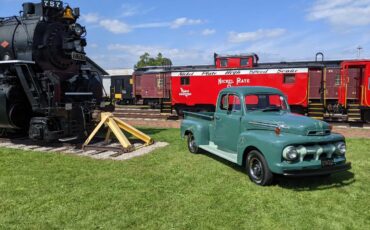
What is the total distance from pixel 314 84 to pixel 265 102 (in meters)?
14.4

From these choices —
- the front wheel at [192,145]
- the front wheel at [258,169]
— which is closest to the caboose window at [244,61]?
the front wheel at [192,145]

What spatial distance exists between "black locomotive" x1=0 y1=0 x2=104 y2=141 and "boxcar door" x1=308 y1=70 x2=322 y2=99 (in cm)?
1364

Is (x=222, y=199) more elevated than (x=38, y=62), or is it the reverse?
(x=38, y=62)

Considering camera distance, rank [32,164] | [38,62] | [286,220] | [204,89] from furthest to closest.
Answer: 1. [204,89]
2. [38,62]
3. [32,164]
4. [286,220]

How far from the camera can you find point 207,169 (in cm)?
853

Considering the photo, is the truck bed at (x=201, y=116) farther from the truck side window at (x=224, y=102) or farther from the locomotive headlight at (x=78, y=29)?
the locomotive headlight at (x=78, y=29)

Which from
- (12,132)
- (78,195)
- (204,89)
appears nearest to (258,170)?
(78,195)

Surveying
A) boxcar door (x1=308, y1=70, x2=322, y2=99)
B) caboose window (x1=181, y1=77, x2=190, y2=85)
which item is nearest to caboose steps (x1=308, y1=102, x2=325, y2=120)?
boxcar door (x1=308, y1=70, x2=322, y2=99)

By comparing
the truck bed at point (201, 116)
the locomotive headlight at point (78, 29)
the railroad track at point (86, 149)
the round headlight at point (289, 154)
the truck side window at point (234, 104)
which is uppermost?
the locomotive headlight at point (78, 29)

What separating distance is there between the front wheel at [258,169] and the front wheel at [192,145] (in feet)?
9.13

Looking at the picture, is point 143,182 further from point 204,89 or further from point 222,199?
point 204,89

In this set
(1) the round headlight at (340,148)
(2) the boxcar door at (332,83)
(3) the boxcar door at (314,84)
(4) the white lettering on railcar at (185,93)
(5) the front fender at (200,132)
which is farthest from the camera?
(4) the white lettering on railcar at (185,93)

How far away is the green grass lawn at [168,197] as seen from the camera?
18.0ft

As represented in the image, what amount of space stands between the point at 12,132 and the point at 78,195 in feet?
23.9
